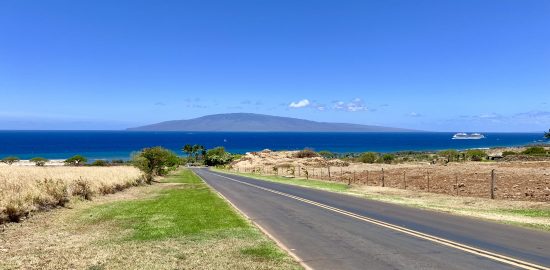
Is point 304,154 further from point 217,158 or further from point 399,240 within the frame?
point 399,240

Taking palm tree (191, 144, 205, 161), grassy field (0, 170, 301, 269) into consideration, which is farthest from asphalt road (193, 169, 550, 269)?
palm tree (191, 144, 205, 161)

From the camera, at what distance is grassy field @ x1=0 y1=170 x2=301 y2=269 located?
33.3 ft

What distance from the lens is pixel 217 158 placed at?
12662cm

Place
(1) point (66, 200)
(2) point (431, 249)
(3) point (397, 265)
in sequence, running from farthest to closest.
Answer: (1) point (66, 200) < (2) point (431, 249) < (3) point (397, 265)

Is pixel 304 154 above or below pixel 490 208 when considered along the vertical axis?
above

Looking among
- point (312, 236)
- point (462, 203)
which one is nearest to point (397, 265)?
point (312, 236)

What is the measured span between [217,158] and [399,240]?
115 metres

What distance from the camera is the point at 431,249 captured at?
38.3 feet

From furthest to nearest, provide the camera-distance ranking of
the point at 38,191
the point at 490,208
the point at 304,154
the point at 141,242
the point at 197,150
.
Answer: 1. the point at 197,150
2. the point at 304,154
3. the point at 490,208
4. the point at 38,191
5. the point at 141,242

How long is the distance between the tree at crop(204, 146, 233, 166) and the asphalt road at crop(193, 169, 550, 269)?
10478cm

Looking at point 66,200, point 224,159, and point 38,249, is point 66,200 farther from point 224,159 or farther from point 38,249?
point 224,159

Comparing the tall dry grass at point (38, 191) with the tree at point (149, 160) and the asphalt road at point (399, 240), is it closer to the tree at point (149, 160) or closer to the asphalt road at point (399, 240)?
the asphalt road at point (399, 240)

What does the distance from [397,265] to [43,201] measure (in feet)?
53.8

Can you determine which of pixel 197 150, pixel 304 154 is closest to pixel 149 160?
pixel 304 154
